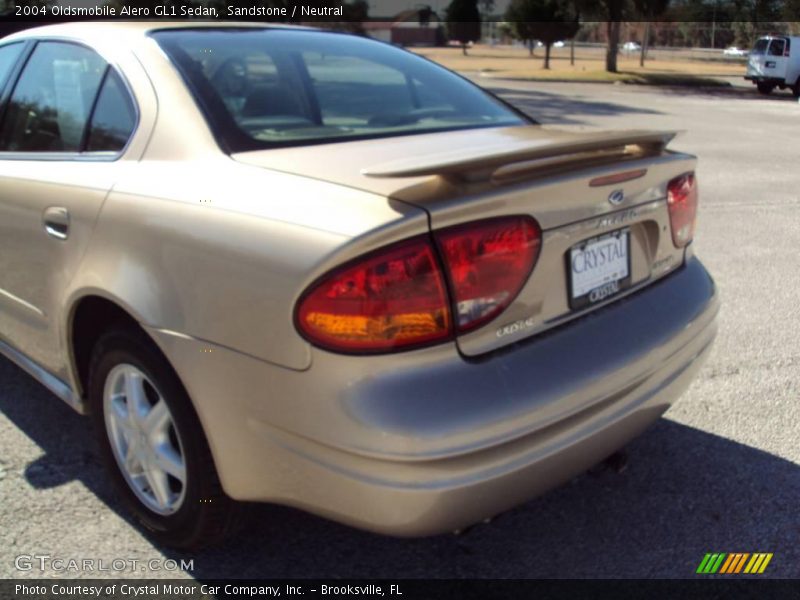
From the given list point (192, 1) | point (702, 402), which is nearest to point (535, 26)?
point (192, 1)

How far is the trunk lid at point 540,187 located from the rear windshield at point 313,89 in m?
0.16

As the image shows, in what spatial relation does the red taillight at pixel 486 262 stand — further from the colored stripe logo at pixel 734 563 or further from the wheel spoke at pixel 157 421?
the colored stripe logo at pixel 734 563

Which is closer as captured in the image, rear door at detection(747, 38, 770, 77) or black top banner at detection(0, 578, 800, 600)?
black top banner at detection(0, 578, 800, 600)

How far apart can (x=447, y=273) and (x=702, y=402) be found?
2.16 m

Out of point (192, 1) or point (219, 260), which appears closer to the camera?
point (219, 260)

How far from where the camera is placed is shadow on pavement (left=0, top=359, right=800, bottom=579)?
2621 mm

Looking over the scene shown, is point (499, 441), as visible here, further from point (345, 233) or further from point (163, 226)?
point (163, 226)

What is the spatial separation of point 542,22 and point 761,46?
44.1ft

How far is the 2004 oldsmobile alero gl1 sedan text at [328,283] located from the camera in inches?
79.7

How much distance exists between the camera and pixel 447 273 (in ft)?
6.78

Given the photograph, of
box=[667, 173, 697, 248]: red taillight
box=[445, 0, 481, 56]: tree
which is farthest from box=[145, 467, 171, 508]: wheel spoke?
box=[445, 0, 481, 56]: tree

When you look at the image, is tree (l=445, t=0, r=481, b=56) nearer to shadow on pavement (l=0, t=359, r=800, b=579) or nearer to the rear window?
the rear window

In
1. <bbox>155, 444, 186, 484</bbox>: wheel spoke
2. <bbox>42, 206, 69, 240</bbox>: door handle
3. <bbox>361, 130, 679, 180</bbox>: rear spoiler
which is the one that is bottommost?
<bbox>155, 444, 186, 484</bbox>: wheel spoke

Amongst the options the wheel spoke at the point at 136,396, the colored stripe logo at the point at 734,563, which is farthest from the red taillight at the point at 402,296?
the colored stripe logo at the point at 734,563
